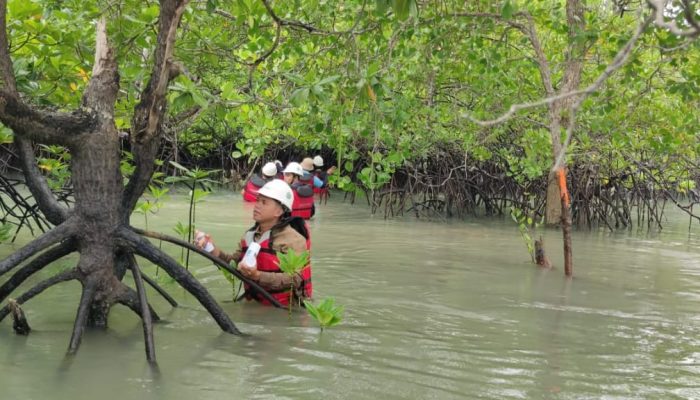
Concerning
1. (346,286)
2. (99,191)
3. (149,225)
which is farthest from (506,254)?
(99,191)

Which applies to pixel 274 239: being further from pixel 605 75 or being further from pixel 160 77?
pixel 605 75

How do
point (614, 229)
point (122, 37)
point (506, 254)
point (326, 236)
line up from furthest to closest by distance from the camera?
point (614, 229) < point (326, 236) < point (506, 254) < point (122, 37)

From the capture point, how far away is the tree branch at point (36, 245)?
345 centimetres

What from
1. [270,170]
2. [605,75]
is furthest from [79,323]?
[270,170]

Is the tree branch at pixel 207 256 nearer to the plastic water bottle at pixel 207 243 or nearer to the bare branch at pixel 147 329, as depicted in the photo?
the plastic water bottle at pixel 207 243

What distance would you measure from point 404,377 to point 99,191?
1621 mm

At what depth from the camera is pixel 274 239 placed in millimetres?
4500

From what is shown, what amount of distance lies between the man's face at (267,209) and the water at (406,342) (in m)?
A: 0.58

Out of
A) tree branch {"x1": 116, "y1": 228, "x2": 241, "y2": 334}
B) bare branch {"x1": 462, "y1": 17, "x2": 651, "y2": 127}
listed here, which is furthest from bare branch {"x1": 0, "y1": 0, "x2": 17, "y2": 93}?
bare branch {"x1": 462, "y1": 17, "x2": 651, "y2": 127}

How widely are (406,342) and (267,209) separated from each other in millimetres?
1089

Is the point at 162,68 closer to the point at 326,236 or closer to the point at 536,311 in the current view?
the point at 536,311

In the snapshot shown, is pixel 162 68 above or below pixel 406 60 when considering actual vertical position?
below

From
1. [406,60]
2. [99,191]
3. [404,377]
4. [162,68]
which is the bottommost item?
[404,377]

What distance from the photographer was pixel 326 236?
31.5 ft
